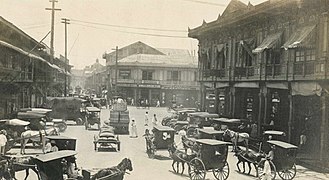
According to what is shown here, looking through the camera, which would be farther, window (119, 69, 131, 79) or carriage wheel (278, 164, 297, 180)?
window (119, 69, 131, 79)

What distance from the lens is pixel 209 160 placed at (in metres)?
15.2

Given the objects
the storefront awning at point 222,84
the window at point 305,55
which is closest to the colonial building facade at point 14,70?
the storefront awning at point 222,84

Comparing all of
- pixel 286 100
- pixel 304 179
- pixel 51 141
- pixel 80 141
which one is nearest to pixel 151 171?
pixel 51 141

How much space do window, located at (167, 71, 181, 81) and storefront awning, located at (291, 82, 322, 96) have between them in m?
37.9

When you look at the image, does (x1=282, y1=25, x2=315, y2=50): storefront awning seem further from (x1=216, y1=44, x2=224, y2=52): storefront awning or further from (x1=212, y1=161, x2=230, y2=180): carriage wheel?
(x1=216, y1=44, x2=224, y2=52): storefront awning

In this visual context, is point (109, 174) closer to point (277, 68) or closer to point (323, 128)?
point (323, 128)

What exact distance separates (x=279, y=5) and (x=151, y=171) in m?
12.2

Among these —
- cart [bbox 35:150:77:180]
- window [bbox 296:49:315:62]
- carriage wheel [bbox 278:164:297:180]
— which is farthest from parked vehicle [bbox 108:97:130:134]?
cart [bbox 35:150:77:180]

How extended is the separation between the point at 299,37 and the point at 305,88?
2.60 meters

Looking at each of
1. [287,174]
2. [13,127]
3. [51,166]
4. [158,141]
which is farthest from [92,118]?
[51,166]

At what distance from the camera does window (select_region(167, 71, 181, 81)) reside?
59188mm

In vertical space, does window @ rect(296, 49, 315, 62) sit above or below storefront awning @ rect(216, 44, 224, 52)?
below

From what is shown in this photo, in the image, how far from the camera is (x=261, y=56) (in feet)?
85.7

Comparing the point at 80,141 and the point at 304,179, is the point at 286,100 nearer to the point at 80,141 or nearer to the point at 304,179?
the point at 304,179
